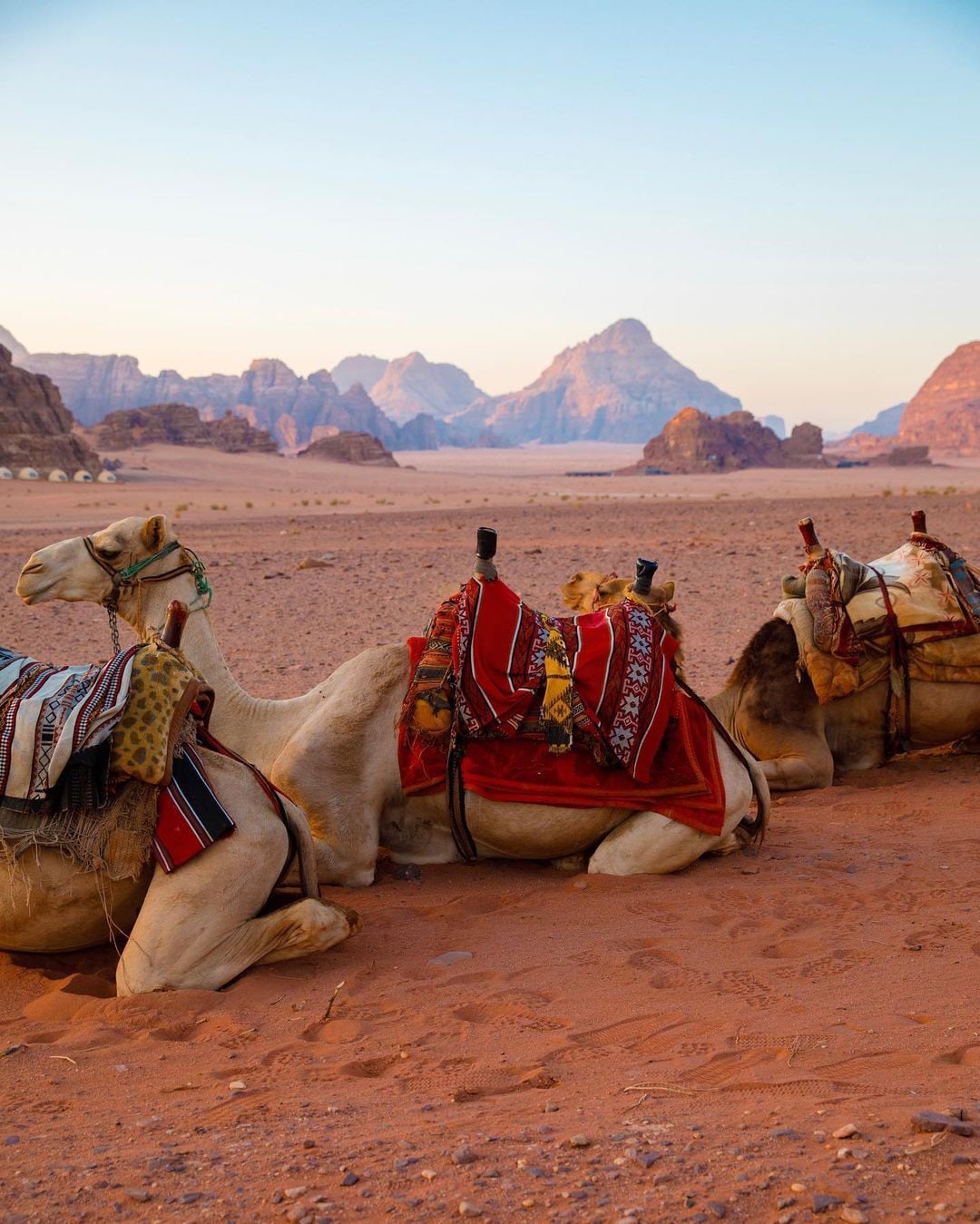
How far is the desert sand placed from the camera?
2.72 metres

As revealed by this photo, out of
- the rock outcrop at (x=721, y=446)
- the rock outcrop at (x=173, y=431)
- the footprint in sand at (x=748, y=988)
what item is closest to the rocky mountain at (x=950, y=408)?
the rock outcrop at (x=721, y=446)

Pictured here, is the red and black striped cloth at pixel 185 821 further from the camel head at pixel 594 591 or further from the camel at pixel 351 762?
the camel head at pixel 594 591

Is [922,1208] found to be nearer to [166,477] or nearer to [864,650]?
[864,650]

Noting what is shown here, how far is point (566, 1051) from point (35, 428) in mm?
64740

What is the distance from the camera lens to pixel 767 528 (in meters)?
25.2

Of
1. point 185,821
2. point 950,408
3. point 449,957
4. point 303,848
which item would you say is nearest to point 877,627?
point 449,957

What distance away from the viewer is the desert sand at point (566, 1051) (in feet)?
8.91

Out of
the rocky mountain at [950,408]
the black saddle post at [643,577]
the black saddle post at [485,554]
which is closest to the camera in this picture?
the black saddle post at [485,554]

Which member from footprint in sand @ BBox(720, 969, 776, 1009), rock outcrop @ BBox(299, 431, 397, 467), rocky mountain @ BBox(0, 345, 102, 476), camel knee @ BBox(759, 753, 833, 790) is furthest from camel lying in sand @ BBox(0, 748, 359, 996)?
rock outcrop @ BBox(299, 431, 397, 467)

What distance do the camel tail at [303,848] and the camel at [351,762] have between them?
567 millimetres

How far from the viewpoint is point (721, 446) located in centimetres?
10000

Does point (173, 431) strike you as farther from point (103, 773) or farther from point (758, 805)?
point (103, 773)

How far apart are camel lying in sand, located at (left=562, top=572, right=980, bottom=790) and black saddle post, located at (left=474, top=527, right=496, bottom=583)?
191 centimetres

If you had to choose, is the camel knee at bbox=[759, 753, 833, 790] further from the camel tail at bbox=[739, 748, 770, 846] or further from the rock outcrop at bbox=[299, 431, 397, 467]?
the rock outcrop at bbox=[299, 431, 397, 467]
